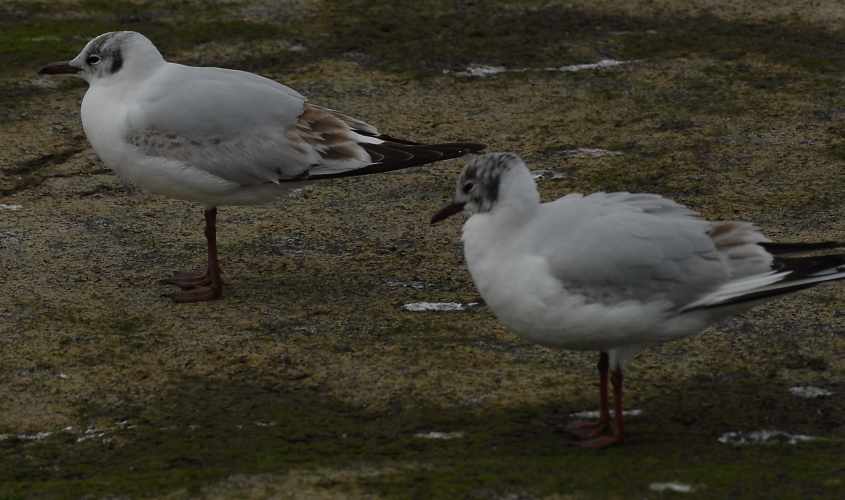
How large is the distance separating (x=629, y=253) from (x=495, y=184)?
50 centimetres

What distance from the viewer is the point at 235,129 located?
5711 mm

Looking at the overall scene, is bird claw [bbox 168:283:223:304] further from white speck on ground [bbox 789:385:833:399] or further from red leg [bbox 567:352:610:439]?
white speck on ground [bbox 789:385:833:399]

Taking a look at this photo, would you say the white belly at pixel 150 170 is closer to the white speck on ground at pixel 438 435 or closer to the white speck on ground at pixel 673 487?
the white speck on ground at pixel 438 435

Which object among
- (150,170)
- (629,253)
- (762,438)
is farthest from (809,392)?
(150,170)

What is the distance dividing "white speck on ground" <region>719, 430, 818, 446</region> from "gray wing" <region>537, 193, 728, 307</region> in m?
0.46

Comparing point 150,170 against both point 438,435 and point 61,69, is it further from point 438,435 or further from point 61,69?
point 438,435

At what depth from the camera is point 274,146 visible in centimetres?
576

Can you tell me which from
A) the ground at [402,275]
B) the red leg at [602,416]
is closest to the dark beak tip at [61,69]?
the ground at [402,275]

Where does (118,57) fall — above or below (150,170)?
above

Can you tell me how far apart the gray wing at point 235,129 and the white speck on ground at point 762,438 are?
7.23 feet

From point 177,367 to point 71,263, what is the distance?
1.20 meters

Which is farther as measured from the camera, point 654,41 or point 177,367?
point 654,41

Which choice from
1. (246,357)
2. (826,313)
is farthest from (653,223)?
(246,357)

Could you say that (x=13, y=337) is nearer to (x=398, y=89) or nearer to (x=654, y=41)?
(x=398, y=89)
